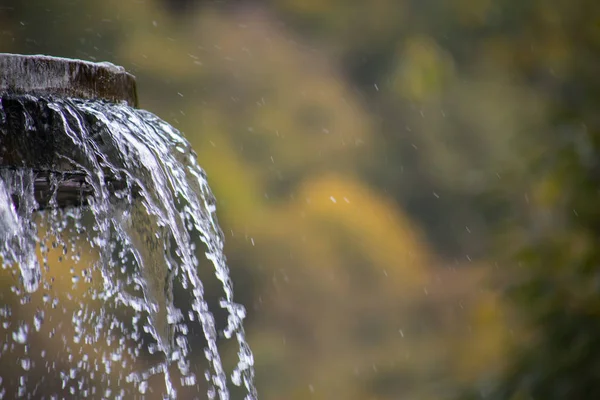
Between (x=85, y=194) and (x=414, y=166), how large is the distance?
30.5ft

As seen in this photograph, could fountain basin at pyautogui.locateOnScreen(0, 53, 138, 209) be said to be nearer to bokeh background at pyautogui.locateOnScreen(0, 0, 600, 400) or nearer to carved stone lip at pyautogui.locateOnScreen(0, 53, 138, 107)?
carved stone lip at pyautogui.locateOnScreen(0, 53, 138, 107)

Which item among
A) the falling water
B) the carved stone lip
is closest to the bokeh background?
the falling water

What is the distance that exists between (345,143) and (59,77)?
964cm

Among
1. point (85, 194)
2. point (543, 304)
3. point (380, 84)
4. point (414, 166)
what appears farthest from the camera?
point (380, 84)

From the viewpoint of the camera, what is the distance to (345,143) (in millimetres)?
11148

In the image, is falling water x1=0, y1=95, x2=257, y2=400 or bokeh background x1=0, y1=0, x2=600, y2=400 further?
bokeh background x1=0, y1=0, x2=600, y2=400

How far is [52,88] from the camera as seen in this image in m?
1.56

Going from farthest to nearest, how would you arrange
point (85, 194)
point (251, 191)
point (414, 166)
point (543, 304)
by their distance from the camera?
point (414, 166) < point (251, 191) < point (543, 304) < point (85, 194)

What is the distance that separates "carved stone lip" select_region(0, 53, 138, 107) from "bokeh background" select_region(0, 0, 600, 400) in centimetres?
681

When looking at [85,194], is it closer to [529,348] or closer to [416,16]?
[529,348]

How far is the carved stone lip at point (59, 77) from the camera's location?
1.52 metres

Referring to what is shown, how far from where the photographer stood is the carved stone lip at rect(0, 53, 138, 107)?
1517 mm

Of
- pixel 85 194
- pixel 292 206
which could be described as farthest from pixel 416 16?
pixel 85 194

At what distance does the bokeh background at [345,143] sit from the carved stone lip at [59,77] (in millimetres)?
6813
